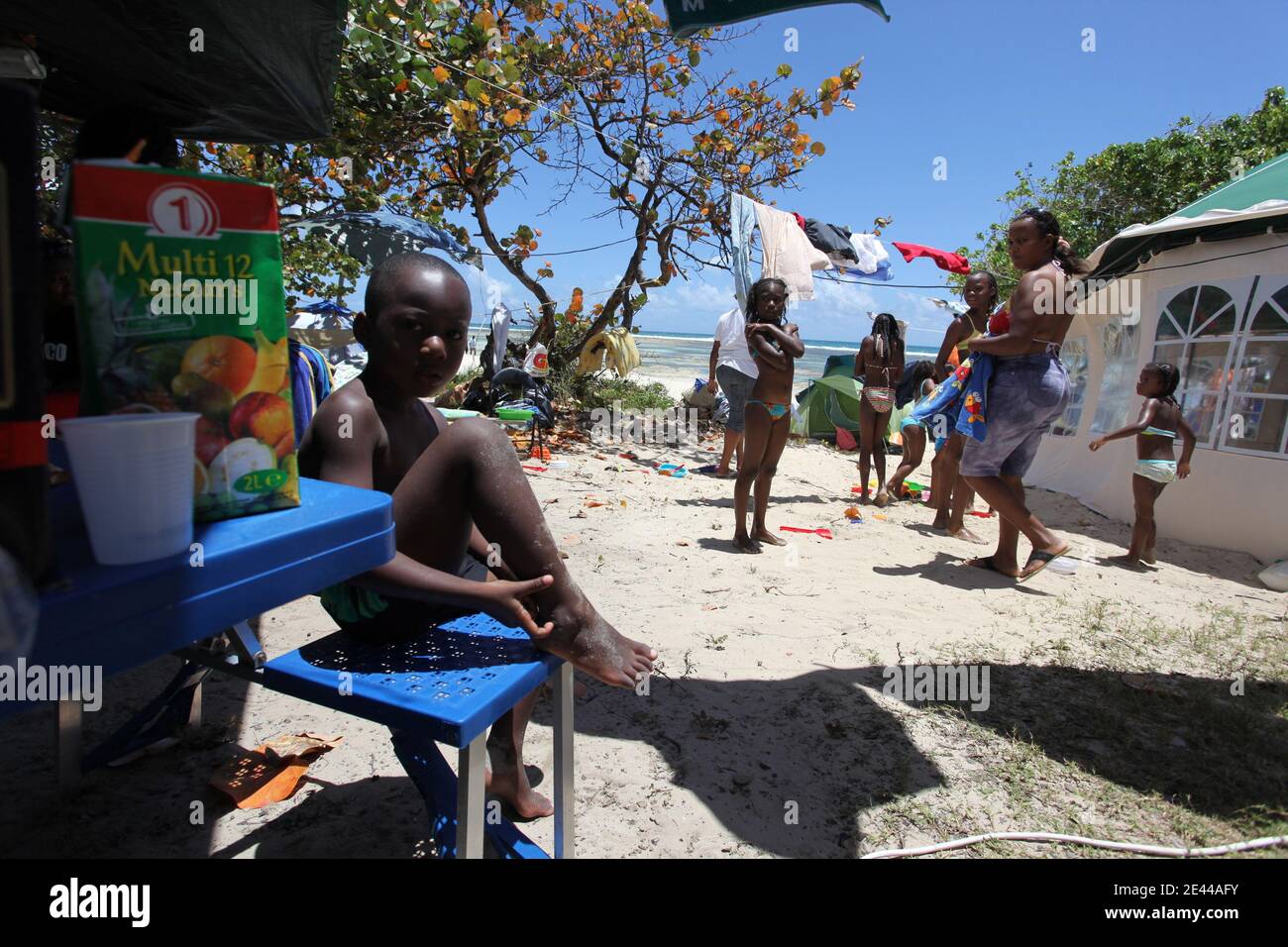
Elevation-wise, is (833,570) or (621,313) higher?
(621,313)

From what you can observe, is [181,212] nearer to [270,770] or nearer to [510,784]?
[510,784]

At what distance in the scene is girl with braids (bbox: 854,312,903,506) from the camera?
6.35 m

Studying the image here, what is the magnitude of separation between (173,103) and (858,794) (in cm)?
394

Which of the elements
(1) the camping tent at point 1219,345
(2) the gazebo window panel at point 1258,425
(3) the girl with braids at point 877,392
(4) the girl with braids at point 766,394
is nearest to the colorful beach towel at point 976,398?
(4) the girl with braids at point 766,394

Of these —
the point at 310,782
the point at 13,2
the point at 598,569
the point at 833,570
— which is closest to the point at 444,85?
the point at 13,2

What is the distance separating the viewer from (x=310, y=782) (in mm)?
2043

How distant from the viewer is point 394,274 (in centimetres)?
147

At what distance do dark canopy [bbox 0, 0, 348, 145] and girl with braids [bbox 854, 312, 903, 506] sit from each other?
4.95 meters

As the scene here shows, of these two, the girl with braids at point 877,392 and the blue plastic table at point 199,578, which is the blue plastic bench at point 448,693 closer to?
the blue plastic table at point 199,578

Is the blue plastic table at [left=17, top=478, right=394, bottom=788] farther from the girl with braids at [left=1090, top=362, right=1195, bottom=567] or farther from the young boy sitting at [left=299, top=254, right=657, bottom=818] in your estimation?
the girl with braids at [left=1090, top=362, right=1195, bottom=567]

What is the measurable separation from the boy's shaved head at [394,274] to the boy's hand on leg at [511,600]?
67 cm

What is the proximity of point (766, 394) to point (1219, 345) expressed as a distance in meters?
4.14

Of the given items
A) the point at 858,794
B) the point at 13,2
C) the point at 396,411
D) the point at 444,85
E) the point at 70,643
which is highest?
the point at 444,85
